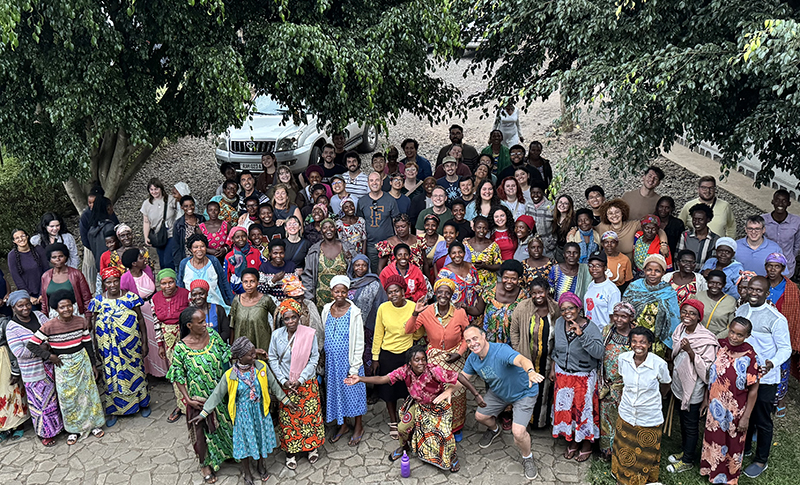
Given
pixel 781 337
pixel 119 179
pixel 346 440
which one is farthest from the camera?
pixel 119 179

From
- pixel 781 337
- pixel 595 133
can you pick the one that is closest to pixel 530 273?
pixel 595 133

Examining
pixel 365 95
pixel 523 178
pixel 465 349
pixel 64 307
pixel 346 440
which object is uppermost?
pixel 365 95

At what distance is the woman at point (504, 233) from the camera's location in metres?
7.93

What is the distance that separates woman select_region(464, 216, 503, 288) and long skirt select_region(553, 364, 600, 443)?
1.53 m

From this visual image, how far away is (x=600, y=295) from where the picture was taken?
6.80m

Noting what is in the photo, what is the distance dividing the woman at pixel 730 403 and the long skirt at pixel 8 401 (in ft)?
23.7

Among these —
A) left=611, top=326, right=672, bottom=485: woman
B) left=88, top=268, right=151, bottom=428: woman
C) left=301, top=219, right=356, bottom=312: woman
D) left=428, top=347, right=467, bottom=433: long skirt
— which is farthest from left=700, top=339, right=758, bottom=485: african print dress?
left=88, top=268, right=151, bottom=428: woman

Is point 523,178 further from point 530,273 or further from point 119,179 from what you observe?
point 119,179

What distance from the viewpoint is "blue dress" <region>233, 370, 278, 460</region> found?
6.24m

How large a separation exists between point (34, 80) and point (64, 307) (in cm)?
350

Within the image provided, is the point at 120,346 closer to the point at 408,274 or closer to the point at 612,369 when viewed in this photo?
the point at 408,274

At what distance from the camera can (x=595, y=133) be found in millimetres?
7871

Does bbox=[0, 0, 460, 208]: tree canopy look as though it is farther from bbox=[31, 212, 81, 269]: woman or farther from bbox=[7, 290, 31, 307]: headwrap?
bbox=[7, 290, 31, 307]: headwrap

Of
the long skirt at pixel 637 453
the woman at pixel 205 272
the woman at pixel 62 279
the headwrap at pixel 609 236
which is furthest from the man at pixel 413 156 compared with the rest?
the long skirt at pixel 637 453
